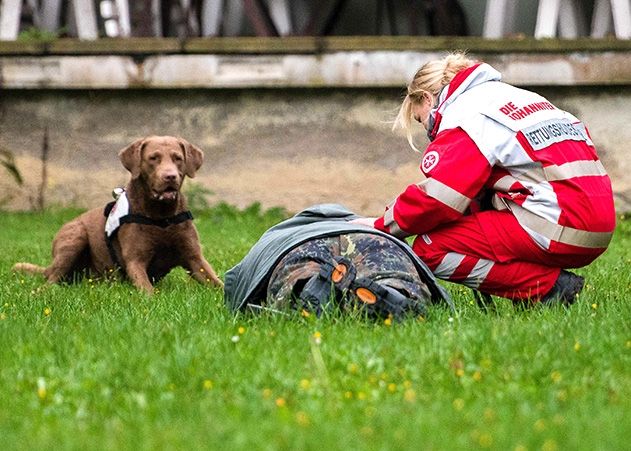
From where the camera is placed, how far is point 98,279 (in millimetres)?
8125

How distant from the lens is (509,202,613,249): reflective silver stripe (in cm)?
547

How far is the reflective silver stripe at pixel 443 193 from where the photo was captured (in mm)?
5441

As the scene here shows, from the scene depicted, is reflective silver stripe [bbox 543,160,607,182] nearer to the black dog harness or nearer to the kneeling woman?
the kneeling woman

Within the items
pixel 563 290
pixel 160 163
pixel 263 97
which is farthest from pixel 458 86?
pixel 263 97

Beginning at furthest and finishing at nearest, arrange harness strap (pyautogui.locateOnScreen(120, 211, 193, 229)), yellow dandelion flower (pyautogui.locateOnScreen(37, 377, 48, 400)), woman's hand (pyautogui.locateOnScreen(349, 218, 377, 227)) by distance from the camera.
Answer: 1. harness strap (pyautogui.locateOnScreen(120, 211, 193, 229))
2. woman's hand (pyautogui.locateOnScreen(349, 218, 377, 227))
3. yellow dandelion flower (pyautogui.locateOnScreen(37, 377, 48, 400))

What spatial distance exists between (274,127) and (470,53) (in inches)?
89.9

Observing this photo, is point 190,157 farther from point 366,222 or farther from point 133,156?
point 366,222

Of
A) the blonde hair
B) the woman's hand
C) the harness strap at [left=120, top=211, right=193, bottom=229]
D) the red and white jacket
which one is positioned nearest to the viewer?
the red and white jacket

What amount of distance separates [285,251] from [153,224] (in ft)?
8.38

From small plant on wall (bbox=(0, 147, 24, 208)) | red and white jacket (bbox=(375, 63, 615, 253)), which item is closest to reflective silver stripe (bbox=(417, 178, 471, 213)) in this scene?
red and white jacket (bbox=(375, 63, 615, 253))

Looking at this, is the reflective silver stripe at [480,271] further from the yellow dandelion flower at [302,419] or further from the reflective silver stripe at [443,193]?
the yellow dandelion flower at [302,419]

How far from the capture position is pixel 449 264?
224 inches

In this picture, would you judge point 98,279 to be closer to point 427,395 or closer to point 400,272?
point 400,272

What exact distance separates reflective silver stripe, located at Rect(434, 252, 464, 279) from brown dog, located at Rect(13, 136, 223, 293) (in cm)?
223
